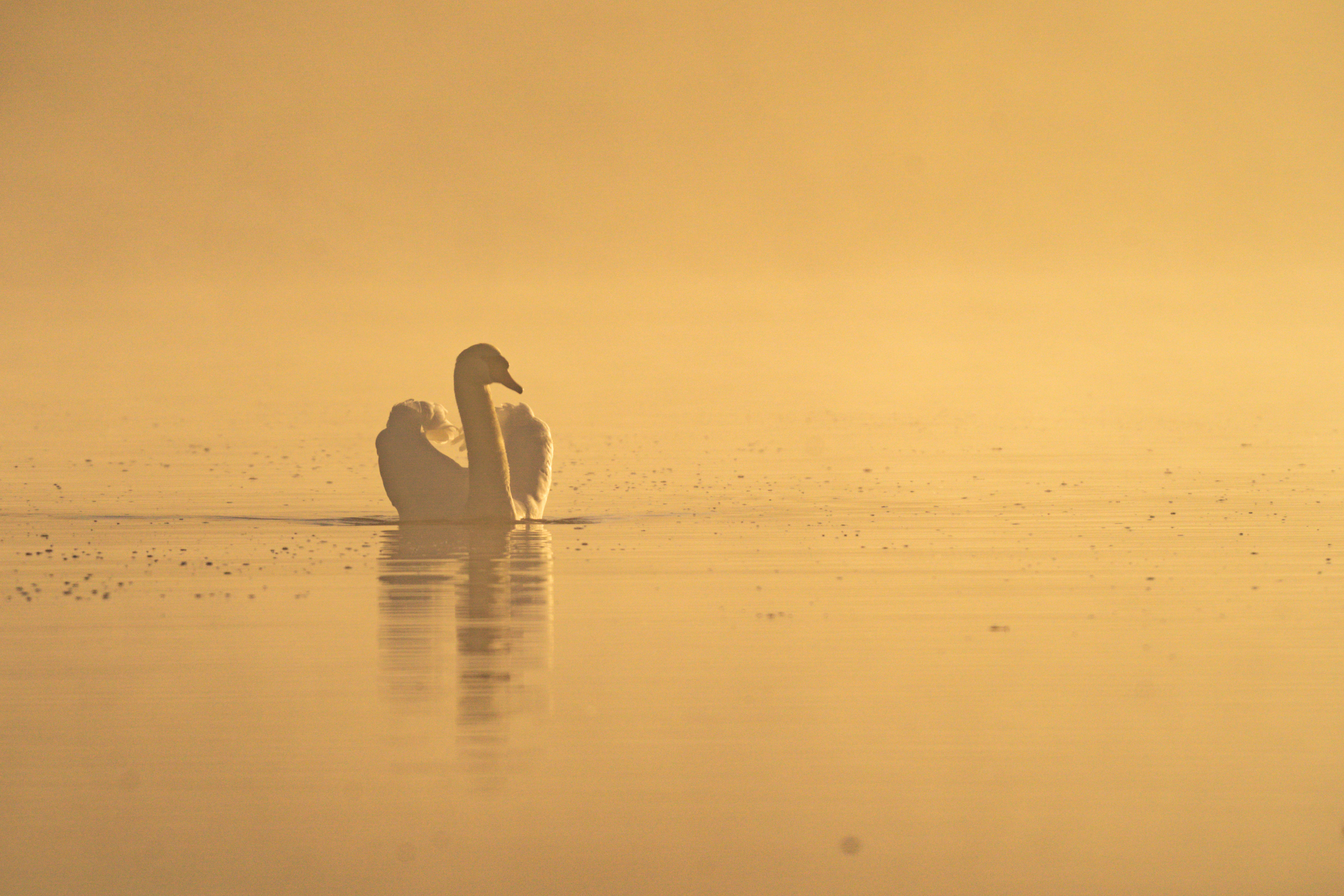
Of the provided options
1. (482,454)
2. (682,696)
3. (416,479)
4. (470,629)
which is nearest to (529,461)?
(482,454)

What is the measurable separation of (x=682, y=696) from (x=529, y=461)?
365 inches

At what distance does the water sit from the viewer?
24.5ft

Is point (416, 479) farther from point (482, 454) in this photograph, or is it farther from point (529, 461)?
point (529, 461)

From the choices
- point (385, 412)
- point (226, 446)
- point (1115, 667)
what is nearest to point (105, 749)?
point (1115, 667)

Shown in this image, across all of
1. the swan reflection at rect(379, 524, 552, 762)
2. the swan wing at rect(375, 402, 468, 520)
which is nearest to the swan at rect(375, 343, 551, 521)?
the swan wing at rect(375, 402, 468, 520)

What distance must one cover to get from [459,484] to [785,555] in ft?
13.4

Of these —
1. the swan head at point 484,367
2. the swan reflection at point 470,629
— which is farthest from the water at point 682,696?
the swan head at point 484,367

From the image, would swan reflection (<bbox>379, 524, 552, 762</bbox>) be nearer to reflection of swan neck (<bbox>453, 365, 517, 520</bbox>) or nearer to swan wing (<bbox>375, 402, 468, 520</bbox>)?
reflection of swan neck (<bbox>453, 365, 517, 520</bbox>)

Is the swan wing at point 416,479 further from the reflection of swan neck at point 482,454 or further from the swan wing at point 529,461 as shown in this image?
the swan wing at point 529,461

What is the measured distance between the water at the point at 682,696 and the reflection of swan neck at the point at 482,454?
42 cm

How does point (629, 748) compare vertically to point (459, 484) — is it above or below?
below

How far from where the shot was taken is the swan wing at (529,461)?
19.0m

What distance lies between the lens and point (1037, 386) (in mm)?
56438

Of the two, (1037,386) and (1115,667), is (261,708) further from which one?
(1037,386)
